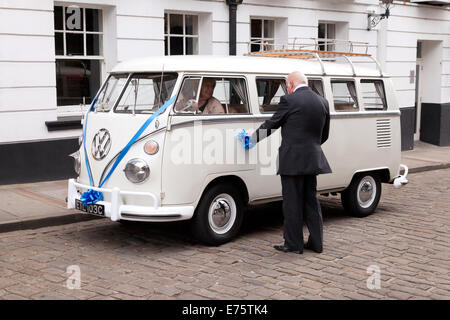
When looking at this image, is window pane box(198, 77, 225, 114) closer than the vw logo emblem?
No

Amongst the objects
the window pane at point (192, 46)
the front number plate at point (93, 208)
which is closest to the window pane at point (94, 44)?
the window pane at point (192, 46)

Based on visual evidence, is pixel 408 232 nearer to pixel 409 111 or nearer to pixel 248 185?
pixel 248 185

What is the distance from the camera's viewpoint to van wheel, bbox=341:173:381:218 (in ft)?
29.9

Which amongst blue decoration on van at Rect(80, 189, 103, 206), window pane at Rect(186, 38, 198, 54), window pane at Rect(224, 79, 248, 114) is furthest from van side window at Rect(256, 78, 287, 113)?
window pane at Rect(186, 38, 198, 54)

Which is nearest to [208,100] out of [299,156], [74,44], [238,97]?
[238,97]

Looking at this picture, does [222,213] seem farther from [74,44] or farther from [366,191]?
[74,44]

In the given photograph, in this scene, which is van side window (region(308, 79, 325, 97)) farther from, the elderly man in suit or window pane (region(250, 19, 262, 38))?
window pane (region(250, 19, 262, 38))

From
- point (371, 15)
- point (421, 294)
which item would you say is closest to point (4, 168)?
point (421, 294)

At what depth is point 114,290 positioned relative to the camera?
5855 mm

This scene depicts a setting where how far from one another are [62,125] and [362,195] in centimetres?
555

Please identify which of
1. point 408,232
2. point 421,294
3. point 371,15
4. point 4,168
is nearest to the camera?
point 421,294

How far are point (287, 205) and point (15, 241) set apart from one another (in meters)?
3.33

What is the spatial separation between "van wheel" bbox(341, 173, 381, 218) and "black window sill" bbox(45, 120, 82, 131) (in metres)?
5.23

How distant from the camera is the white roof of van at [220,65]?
730cm
